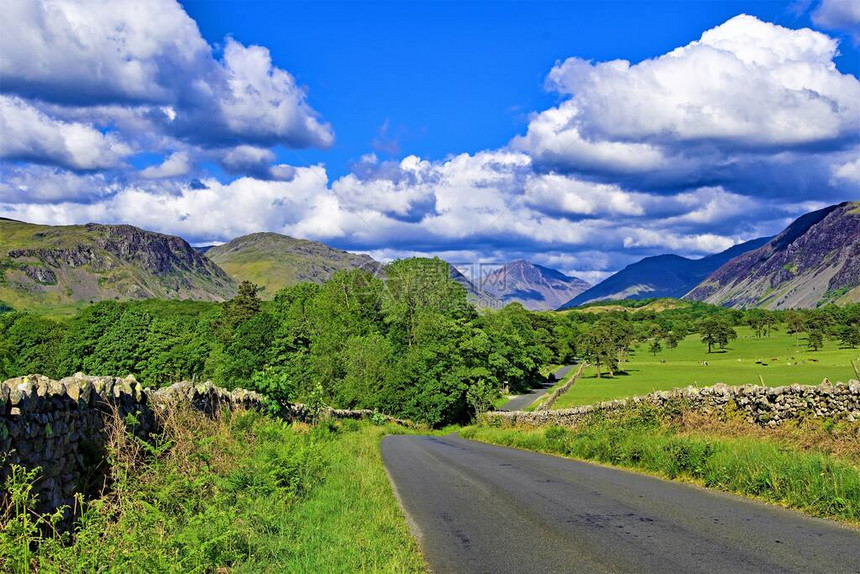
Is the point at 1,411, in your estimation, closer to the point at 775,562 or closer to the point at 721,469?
the point at 775,562

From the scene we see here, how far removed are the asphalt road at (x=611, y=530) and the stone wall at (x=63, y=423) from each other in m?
5.08

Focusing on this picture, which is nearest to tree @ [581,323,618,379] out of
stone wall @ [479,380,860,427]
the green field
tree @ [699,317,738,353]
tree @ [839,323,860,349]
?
the green field

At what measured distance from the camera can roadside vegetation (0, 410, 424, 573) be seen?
21.3 ft

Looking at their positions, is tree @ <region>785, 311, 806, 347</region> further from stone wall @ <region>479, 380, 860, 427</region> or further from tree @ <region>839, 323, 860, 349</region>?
stone wall @ <region>479, 380, 860, 427</region>

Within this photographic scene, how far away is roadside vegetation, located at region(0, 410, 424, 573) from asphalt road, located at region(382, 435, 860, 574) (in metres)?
0.76

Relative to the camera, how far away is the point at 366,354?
84.8 metres

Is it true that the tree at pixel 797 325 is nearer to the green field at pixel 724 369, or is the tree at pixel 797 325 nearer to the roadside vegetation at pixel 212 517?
the green field at pixel 724 369

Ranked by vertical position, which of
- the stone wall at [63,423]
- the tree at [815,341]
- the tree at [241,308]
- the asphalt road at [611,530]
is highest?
the tree at [241,308]

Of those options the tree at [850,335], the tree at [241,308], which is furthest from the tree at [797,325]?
the tree at [241,308]

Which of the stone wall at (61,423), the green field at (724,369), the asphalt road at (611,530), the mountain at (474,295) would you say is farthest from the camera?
the mountain at (474,295)

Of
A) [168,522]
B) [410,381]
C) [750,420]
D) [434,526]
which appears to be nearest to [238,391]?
[434,526]

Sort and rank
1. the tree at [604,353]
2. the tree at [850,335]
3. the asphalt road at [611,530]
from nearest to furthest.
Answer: the asphalt road at [611,530] → the tree at [604,353] → the tree at [850,335]

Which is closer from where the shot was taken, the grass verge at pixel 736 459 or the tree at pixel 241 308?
the grass verge at pixel 736 459

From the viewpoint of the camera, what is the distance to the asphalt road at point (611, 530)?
7633 millimetres
